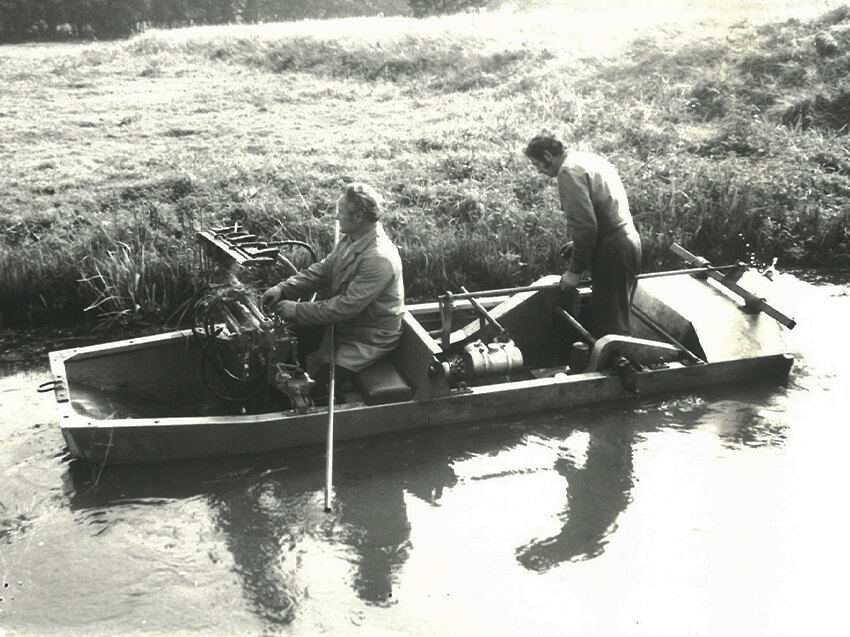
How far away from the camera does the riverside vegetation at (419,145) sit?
9.88 m

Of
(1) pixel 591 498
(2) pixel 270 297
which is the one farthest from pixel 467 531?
(2) pixel 270 297

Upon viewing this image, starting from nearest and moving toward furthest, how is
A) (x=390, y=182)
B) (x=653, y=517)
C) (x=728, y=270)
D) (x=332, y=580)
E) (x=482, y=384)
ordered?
(x=332, y=580) → (x=653, y=517) → (x=482, y=384) → (x=728, y=270) → (x=390, y=182)

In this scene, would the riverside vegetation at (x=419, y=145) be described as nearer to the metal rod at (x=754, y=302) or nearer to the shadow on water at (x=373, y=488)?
the metal rod at (x=754, y=302)

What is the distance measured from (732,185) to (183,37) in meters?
15.7

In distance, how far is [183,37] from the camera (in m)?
22.4

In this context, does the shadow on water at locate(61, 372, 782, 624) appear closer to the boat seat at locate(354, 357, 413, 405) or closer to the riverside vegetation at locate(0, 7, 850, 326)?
the boat seat at locate(354, 357, 413, 405)

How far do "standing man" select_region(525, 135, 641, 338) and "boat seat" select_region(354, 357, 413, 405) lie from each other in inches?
64.5

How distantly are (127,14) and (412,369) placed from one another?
28.7 m

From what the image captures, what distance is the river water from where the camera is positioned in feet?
16.4

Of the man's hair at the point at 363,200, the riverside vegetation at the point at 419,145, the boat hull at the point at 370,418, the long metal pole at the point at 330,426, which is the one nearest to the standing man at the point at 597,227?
the boat hull at the point at 370,418

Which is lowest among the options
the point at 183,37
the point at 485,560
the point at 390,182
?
the point at 485,560

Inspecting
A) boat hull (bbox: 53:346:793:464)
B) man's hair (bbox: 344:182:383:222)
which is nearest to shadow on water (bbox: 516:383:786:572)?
boat hull (bbox: 53:346:793:464)

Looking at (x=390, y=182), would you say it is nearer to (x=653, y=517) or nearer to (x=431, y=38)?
(x=653, y=517)

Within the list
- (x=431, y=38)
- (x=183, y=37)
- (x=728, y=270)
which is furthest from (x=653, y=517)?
(x=183, y=37)
